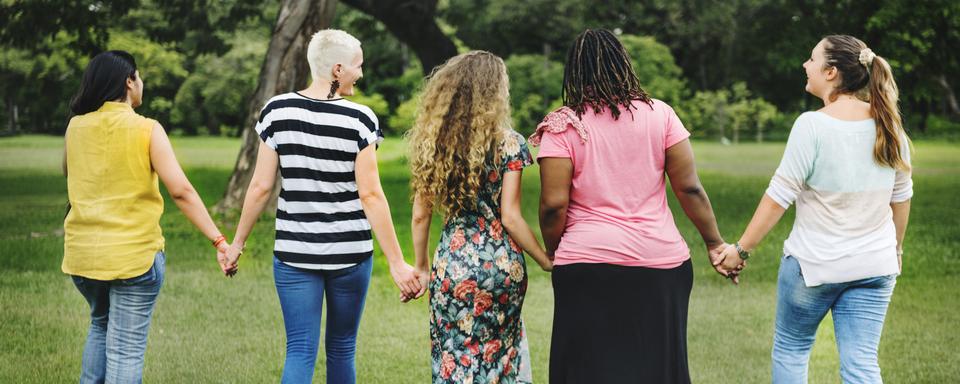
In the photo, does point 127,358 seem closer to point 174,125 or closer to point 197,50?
point 197,50

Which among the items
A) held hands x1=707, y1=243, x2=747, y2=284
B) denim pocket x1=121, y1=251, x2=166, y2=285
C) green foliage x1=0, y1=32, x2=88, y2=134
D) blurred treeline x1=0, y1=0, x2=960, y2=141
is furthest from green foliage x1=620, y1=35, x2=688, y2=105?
denim pocket x1=121, y1=251, x2=166, y2=285

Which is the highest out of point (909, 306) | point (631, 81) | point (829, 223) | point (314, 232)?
point (631, 81)

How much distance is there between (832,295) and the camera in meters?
3.88

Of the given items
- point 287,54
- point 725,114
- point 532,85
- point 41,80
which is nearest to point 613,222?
point 287,54

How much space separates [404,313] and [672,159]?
172 inches

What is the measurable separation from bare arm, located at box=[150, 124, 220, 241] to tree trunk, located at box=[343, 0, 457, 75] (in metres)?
13.3

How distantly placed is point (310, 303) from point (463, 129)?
1.00 m

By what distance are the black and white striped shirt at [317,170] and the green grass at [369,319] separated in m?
1.99

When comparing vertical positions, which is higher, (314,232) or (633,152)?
(633,152)

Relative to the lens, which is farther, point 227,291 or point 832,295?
point 227,291

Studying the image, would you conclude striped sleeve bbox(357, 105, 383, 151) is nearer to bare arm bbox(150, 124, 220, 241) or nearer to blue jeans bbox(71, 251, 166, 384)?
bare arm bbox(150, 124, 220, 241)

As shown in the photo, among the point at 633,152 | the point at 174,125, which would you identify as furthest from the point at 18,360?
the point at 174,125

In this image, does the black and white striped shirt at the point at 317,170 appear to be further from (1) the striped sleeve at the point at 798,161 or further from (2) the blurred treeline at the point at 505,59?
(2) the blurred treeline at the point at 505,59

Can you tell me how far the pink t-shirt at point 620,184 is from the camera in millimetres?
3754
